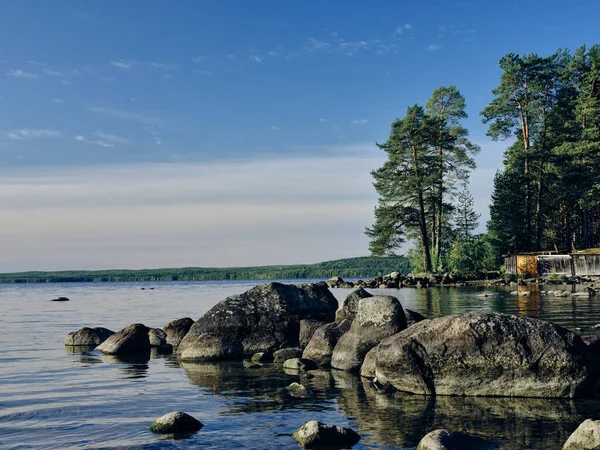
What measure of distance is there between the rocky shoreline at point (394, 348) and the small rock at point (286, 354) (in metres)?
0.04

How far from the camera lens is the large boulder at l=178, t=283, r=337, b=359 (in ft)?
59.6

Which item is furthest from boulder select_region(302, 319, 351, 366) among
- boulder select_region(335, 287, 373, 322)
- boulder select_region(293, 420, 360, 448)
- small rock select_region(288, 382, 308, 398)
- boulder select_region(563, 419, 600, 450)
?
boulder select_region(563, 419, 600, 450)

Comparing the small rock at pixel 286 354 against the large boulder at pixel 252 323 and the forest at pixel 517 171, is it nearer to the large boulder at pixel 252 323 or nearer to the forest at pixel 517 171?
the large boulder at pixel 252 323

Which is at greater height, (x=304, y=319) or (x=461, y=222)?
(x=461, y=222)

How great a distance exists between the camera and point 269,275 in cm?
17350

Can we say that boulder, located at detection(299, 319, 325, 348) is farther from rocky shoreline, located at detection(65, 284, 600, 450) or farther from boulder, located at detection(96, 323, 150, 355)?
boulder, located at detection(96, 323, 150, 355)

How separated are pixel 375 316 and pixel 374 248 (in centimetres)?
5612

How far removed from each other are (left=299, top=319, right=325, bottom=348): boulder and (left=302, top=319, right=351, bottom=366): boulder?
1097mm

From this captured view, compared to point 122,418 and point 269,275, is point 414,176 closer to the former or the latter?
point 122,418

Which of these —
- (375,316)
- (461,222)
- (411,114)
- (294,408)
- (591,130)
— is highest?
(411,114)

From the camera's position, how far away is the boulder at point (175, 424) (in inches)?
375

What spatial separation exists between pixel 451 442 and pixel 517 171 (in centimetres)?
5931

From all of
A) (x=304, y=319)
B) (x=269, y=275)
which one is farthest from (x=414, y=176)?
(x=269, y=275)

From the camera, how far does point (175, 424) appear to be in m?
9.55
